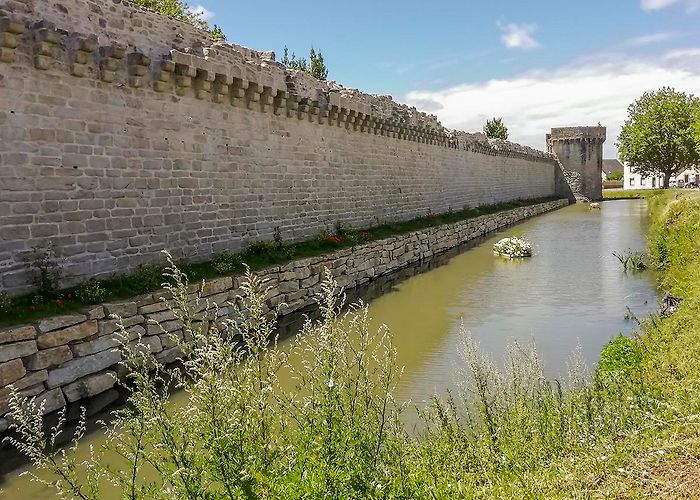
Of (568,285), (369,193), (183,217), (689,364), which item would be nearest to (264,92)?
(183,217)

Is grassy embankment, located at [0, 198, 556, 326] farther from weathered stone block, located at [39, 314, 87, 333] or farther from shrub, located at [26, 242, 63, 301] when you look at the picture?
weathered stone block, located at [39, 314, 87, 333]

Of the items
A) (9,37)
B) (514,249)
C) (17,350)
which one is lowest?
(514,249)

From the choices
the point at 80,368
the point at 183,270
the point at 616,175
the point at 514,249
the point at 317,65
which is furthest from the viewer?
the point at 616,175

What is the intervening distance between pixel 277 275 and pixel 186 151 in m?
2.82

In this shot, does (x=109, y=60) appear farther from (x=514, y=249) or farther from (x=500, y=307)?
(x=514, y=249)

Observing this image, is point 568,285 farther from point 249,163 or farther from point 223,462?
point 223,462

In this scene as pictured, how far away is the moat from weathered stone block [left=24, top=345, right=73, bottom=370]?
0.95 meters

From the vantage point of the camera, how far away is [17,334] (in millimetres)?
6270

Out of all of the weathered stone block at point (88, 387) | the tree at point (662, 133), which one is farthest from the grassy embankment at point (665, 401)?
the tree at point (662, 133)

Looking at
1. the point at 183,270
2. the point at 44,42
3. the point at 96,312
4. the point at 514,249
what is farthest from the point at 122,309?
the point at 514,249

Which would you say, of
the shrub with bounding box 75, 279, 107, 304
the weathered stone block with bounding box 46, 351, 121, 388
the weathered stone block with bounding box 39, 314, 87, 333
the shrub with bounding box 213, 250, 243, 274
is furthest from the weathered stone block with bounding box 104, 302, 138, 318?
the shrub with bounding box 213, 250, 243, 274

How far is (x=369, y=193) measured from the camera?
17.7 meters

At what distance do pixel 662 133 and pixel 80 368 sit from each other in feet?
162

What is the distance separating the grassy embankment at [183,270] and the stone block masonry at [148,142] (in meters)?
0.30
